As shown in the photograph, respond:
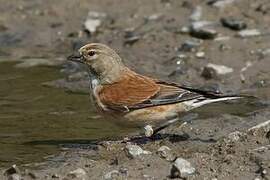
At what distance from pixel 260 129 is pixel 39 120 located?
9.23 feet

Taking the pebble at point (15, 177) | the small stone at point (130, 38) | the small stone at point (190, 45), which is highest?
the small stone at point (130, 38)

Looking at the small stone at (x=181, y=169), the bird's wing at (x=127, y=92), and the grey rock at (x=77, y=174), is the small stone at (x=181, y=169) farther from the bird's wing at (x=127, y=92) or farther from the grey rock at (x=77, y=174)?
the bird's wing at (x=127, y=92)

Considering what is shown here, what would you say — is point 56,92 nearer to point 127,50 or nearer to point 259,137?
point 127,50

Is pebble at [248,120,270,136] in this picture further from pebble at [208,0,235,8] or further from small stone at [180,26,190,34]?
pebble at [208,0,235,8]

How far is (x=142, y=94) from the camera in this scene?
9.42 metres

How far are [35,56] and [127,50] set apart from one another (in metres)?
1.48

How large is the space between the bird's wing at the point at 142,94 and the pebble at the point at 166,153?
0.76 m

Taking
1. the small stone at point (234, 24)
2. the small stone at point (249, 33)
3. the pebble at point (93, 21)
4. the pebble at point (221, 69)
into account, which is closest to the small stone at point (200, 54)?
the pebble at point (221, 69)

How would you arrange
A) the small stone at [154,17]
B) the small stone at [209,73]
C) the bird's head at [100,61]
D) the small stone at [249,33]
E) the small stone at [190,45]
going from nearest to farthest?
the bird's head at [100,61] < the small stone at [209,73] < the small stone at [190,45] < the small stone at [249,33] < the small stone at [154,17]

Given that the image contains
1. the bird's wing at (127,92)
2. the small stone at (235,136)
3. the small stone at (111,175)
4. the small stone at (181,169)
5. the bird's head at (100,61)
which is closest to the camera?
the small stone at (181,169)

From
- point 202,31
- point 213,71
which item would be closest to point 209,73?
point 213,71

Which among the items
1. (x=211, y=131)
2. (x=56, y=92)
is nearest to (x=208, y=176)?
(x=211, y=131)

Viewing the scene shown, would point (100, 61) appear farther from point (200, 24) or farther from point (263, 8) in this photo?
point (263, 8)

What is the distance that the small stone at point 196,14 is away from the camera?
549 inches
